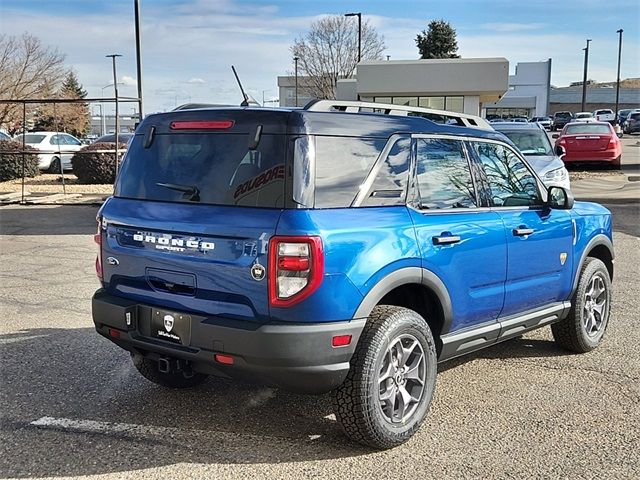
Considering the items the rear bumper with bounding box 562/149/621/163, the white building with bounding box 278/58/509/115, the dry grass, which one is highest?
the white building with bounding box 278/58/509/115

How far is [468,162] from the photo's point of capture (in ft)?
15.0

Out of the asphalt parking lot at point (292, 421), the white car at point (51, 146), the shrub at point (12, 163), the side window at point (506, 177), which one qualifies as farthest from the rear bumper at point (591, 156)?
the white car at point (51, 146)

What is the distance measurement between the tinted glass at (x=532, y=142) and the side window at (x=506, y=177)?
783cm

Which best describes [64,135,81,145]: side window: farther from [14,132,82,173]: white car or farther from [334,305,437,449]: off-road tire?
[334,305,437,449]: off-road tire

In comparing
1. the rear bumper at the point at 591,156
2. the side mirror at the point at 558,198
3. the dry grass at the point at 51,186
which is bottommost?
the dry grass at the point at 51,186

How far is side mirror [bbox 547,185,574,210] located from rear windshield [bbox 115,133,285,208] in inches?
95.6

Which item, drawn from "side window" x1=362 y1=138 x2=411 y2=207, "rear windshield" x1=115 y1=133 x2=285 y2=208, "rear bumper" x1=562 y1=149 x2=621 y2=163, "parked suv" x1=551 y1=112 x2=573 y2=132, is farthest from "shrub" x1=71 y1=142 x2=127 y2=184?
"parked suv" x1=551 y1=112 x2=573 y2=132

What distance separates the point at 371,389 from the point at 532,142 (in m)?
10.3

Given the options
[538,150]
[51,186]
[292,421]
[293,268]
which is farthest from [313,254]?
[51,186]

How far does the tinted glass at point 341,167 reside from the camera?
3.60 m

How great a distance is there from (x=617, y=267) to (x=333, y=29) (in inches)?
1486

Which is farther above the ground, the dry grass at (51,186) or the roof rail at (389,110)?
the roof rail at (389,110)

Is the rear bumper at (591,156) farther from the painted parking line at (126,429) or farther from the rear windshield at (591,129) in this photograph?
the painted parking line at (126,429)

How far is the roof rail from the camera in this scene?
3889 millimetres
